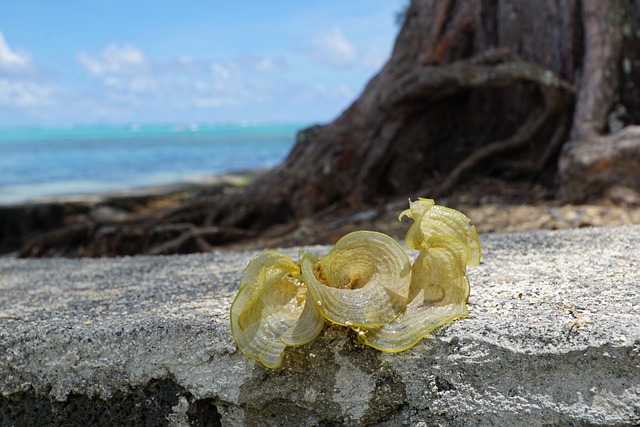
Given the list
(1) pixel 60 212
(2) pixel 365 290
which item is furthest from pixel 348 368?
(1) pixel 60 212

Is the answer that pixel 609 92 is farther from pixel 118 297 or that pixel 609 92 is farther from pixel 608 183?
pixel 118 297

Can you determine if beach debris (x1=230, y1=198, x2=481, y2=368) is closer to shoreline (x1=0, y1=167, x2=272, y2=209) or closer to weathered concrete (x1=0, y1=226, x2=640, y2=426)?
weathered concrete (x1=0, y1=226, x2=640, y2=426)

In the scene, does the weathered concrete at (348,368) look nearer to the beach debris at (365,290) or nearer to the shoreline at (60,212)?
the beach debris at (365,290)

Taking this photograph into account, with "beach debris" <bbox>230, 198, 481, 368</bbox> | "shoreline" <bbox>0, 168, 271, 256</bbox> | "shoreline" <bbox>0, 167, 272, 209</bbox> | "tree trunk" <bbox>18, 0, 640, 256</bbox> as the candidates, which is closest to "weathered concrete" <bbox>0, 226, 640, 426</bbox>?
"beach debris" <bbox>230, 198, 481, 368</bbox>

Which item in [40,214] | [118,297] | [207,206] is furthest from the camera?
[40,214]

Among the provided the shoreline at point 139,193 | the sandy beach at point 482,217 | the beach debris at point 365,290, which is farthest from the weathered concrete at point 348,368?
the shoreline at point 139,193

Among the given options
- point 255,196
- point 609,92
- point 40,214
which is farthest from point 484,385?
point 40,214

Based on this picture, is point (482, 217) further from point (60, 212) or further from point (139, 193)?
point (139, 193)
